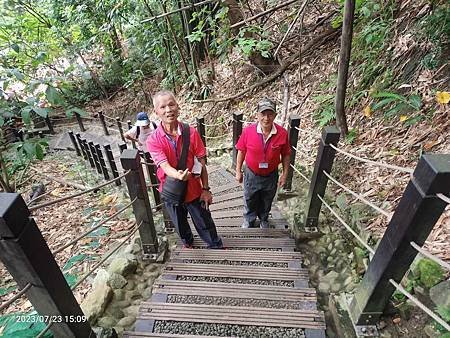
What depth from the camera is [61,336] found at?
1696mm

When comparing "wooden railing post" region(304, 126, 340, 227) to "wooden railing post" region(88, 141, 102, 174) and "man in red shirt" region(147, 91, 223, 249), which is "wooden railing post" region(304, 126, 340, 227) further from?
"wooden railing post" region(88, 141, 102, 174)

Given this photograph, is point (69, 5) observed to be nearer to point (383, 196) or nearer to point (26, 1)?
point (26, 1)

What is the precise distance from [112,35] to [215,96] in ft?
21.9

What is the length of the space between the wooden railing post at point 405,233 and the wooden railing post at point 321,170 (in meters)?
1.08

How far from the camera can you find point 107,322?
2225 mm

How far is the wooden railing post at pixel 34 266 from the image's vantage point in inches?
50.0

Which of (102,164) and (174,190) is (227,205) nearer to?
(174,190)

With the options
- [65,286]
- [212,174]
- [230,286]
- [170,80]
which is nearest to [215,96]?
[170,80]

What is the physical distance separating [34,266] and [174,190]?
3.99 feet

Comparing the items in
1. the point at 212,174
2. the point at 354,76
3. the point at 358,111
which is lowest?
the point at 212,174

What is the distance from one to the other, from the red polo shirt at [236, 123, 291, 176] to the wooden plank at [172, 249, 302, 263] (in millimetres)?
837

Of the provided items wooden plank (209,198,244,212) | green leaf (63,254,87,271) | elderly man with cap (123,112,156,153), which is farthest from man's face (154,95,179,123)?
green leaf (63,254,87,271)

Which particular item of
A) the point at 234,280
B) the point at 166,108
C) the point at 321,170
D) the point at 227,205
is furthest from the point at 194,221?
the point at 227,205

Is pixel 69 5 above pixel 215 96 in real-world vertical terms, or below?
above
